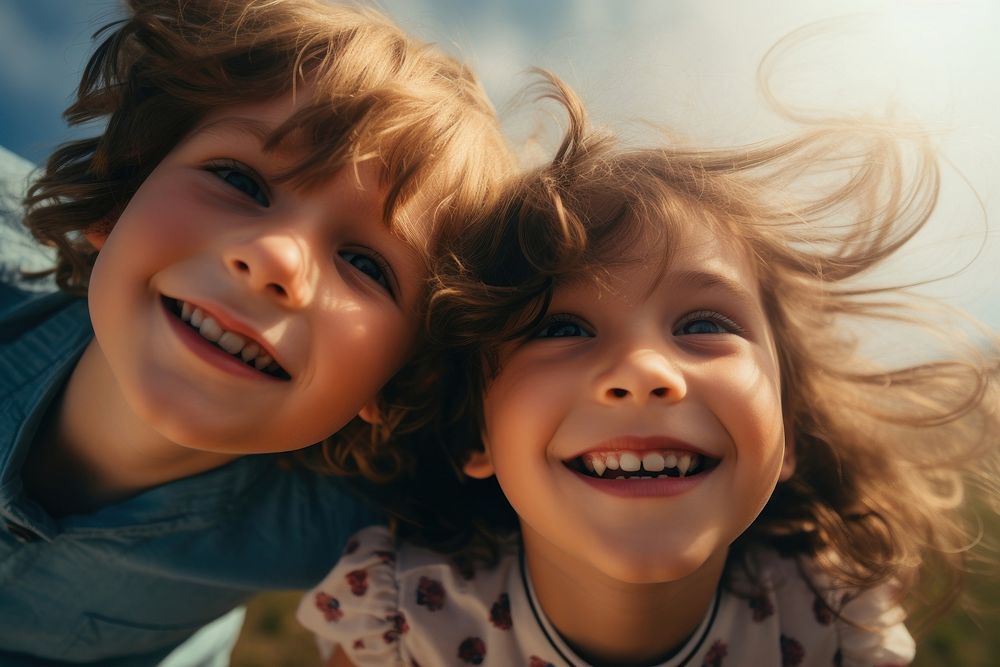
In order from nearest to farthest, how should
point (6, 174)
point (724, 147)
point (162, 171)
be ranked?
1. point (162, 171)
2. point (724, 147)
3. point (6, 174)

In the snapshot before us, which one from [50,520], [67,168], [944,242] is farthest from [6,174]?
[944,242]

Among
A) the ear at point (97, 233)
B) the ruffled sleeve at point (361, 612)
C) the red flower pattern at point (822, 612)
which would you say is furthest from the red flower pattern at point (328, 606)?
the red flower pattern at point (822, 612)

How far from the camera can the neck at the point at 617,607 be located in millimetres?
1288

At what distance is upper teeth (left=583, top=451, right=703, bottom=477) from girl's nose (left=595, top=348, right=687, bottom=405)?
0.08 metres

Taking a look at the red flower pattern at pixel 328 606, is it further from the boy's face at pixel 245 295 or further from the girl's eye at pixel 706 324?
the girl's eye at pixel 706 324

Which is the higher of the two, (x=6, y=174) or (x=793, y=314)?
(x=793, y=314)

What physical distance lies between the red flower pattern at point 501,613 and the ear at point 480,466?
25 cm

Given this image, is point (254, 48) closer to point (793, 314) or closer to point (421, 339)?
point (421, 339)

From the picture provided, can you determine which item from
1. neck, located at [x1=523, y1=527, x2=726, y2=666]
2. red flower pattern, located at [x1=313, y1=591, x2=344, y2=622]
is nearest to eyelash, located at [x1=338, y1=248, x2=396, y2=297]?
neck, located at [x1=523, y1=527, x2=726, y2=666]

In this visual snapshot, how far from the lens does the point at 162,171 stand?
3.85 feet

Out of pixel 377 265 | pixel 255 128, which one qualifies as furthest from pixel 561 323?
pixel 255 128

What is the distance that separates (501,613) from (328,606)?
0.31m

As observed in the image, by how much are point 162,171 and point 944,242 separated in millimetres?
1267

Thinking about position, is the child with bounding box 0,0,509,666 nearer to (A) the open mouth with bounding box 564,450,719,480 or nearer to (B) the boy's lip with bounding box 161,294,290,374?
(B) the boy's lip with bounding box 161,294,290,374
